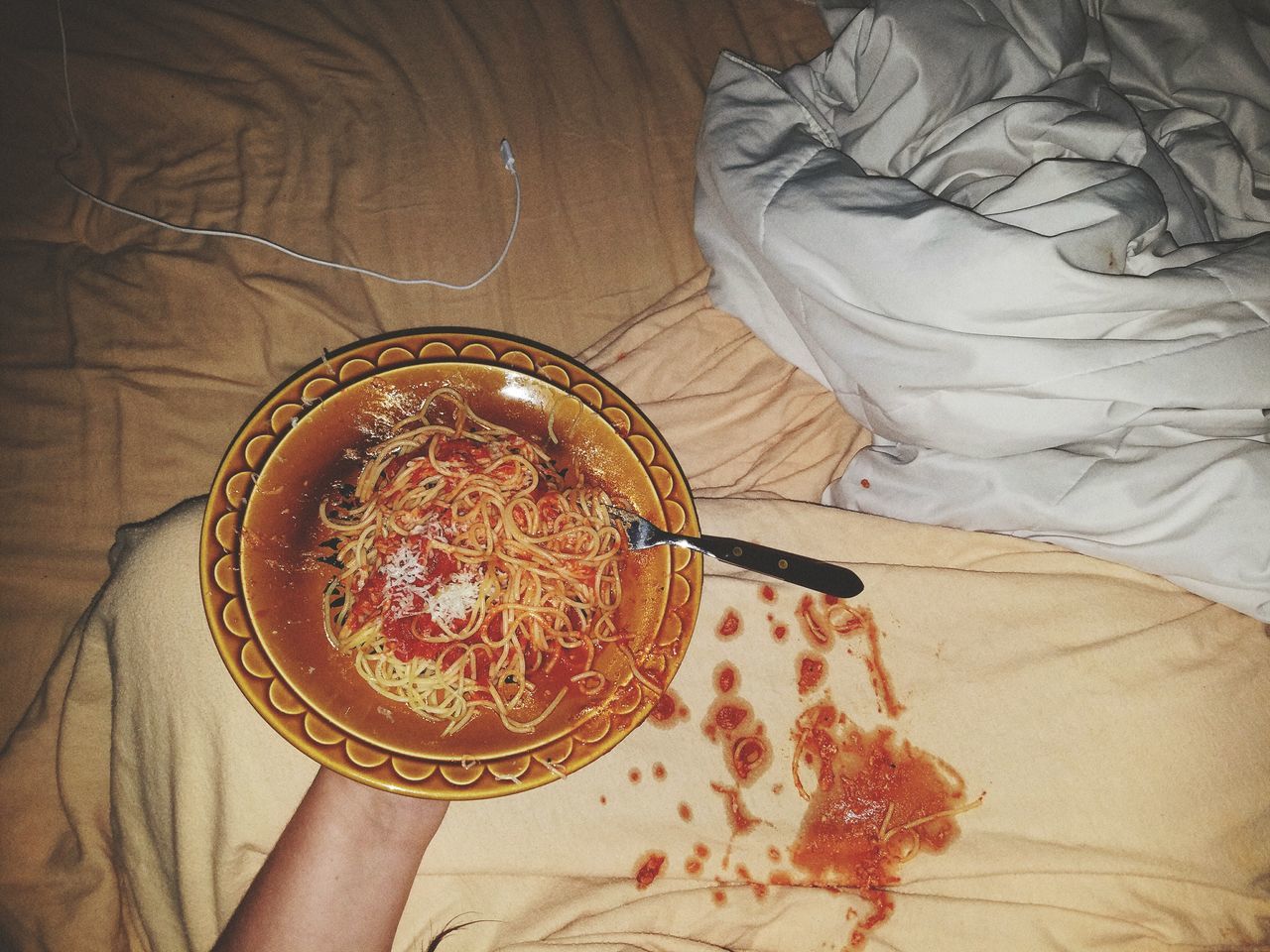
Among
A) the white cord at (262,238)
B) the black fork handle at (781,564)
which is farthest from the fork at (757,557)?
the white cord at (262,238)

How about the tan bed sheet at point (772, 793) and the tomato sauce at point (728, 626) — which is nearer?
the tan bed sheet at point (772, 793)

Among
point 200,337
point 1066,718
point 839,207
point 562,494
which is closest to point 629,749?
point 562,494

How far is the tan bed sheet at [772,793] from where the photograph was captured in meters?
1.03

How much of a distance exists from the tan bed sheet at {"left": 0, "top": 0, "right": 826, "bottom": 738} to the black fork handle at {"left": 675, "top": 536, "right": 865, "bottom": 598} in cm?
67

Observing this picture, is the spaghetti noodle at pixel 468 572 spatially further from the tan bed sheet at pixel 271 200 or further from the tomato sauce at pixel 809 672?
the tan bed sheet at pixel 271 200

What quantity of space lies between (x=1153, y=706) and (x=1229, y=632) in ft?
0.63

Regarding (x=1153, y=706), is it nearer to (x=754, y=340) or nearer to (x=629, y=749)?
(x=629, y=749)

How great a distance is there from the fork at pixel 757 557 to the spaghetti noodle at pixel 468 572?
0.05 meters

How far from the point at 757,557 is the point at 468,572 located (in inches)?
17.5

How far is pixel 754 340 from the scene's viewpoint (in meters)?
1.41

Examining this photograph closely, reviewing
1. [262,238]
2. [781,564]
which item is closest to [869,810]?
[781,564]

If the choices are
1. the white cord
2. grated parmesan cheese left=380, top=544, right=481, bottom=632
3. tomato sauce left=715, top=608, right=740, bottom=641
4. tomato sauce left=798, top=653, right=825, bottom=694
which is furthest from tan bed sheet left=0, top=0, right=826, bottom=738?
tomato sauce left=798, top=653, right=825, bottom=694

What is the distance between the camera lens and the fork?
3.50ft

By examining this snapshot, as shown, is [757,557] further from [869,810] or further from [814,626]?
[869,810]
